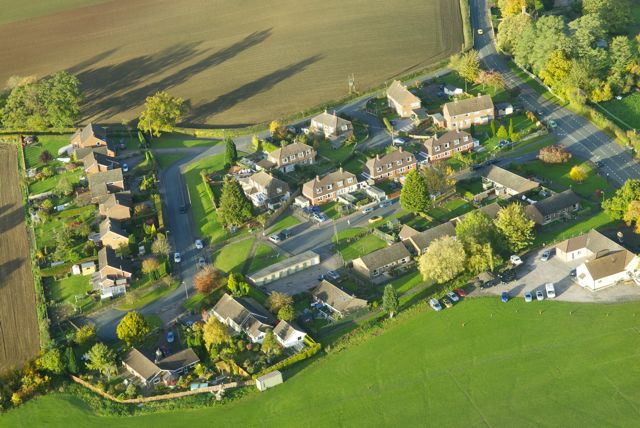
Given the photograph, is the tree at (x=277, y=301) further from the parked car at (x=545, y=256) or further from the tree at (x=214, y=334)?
the parked car at (x=545, y=256)

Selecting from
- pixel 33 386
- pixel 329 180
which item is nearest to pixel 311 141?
pixel 329 180

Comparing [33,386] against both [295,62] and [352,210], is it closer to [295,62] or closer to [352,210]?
[352,210]

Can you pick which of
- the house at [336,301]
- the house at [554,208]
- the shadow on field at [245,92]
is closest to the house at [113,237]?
the house at [336,301]

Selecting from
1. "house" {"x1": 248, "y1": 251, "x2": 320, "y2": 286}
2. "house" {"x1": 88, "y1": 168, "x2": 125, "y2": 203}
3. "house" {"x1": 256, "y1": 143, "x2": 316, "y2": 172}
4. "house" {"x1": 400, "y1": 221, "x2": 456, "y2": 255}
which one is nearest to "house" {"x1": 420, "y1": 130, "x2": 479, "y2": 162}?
"house" {"x1": 256, "y1": 143, "x2": 316, "y2": 172}

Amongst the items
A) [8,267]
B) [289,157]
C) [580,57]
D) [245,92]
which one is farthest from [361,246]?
[580,57]

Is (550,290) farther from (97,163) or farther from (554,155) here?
(97,163)
